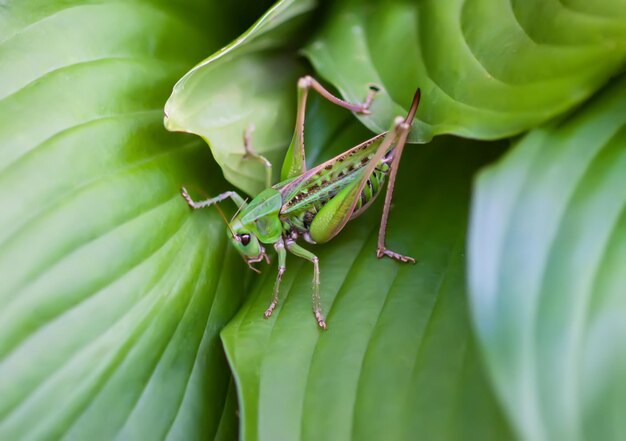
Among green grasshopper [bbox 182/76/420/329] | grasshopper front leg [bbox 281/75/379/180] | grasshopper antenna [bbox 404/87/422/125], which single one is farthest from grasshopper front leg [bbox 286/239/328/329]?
grasshopper antenna [bbox 404/87/422/125]

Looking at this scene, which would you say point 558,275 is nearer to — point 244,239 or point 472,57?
point 472,57

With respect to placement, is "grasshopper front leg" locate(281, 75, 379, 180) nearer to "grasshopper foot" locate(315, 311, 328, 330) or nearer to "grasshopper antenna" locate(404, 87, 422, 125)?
"grasshopper antenna" locate(404, 87, 422, 125)

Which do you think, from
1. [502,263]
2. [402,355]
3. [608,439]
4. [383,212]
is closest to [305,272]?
[383,212]

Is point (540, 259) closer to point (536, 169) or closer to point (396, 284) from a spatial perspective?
point (536, 169)

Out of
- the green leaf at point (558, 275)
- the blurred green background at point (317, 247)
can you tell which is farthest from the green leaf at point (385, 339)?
the green leaf at point (558, 275)

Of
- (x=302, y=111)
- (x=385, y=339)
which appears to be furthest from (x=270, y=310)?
(x=302, y=111)
